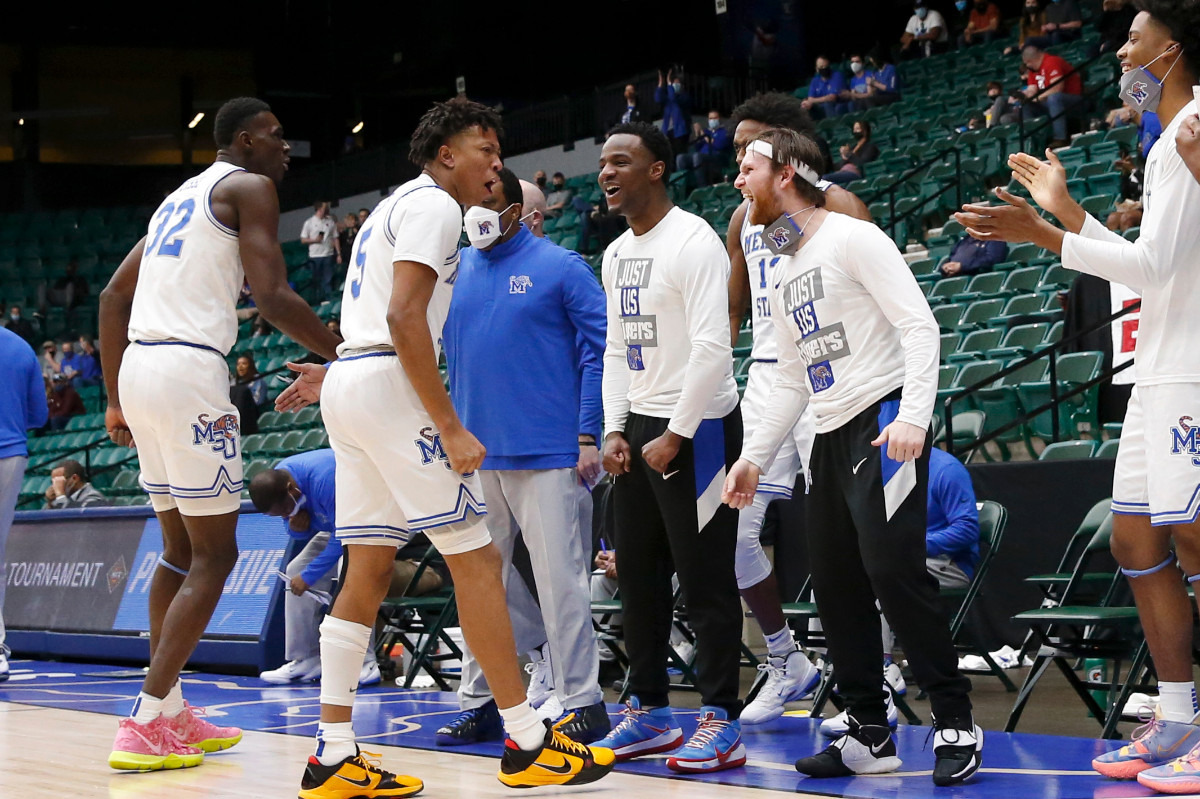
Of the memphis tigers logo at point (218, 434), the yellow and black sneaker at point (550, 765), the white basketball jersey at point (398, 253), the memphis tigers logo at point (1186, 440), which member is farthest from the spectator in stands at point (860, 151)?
the yellow and black sneaker at point (550, 765)

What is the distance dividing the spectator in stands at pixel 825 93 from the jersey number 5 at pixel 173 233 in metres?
13.4

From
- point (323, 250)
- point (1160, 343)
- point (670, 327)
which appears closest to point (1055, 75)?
point (670, 327)

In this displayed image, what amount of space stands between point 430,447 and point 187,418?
1082 millimetres

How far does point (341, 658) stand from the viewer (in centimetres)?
359

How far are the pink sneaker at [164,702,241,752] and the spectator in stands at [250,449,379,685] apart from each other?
2084 millimetres

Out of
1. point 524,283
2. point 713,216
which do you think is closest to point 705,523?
point 524,283

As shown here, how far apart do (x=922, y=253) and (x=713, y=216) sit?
132 inches

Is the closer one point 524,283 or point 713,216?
point 524,283

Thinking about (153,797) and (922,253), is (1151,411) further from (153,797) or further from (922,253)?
(922,253)

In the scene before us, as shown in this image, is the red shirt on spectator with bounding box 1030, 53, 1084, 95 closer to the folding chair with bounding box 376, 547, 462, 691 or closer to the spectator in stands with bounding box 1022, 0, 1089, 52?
the spectator in stands with bounding box 1022, 0, 1089, 52

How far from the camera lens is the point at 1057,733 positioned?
473 centimetres

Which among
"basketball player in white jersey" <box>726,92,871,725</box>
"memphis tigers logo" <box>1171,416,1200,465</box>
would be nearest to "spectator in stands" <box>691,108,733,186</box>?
"basketball player in white jersey" <box>726,92,871,725</box>

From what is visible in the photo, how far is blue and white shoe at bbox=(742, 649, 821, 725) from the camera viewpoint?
4.98 meters

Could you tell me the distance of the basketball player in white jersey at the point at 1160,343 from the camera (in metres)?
3.33
